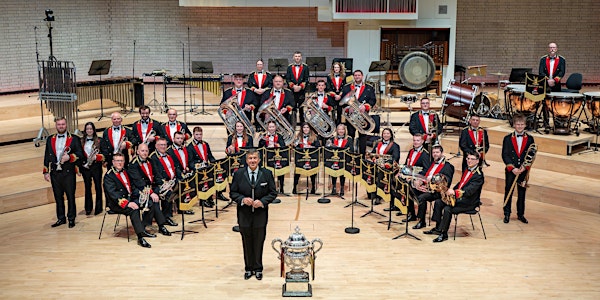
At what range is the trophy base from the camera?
766cm

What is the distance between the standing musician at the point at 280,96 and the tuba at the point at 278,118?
14.7 inches

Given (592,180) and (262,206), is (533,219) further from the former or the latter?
(262,206)

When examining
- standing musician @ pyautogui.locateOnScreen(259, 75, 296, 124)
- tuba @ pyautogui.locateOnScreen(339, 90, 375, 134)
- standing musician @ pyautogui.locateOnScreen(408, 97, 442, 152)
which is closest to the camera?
standing musician @ pyautogui.locateOnScreen(408, 97, 442, 152)

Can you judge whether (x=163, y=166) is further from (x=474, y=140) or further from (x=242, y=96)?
(x=474, y=140)

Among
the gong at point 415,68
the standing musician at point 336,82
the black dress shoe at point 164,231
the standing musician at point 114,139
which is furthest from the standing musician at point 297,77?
the black dress shoe at point 164,231

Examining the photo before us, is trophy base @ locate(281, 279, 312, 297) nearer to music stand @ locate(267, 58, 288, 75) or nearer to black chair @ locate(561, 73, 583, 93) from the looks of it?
black chair @ locate(561, 73, 583, 93)

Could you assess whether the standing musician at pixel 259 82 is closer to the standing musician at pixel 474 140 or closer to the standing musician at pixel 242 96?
the standing musician at pixel 242 96

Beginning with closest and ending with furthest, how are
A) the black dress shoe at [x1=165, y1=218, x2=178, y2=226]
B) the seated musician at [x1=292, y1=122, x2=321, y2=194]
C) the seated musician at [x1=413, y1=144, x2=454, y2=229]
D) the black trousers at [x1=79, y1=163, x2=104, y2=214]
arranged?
the seated musician at [x1=413, y1=144, x2=454, y2=229], the black dress shoe at [x1=165, y1=218, x2=178, y2=226], the black trousers at [x1=79, y1=163, x2=104, y2=214], the seated musician at [x1=292, y1=122, x2=321, y2=194]

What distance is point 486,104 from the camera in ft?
46.4

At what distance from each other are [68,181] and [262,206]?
3.48 metres

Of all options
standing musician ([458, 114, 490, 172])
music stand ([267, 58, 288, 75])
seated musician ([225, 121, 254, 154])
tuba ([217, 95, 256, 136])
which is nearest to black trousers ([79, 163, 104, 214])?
seated musician ([225, 121, 254, 154])

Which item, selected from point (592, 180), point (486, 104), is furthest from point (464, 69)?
point (592, 180)

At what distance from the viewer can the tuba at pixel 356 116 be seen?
1152 centimetres

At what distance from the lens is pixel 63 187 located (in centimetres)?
1001
